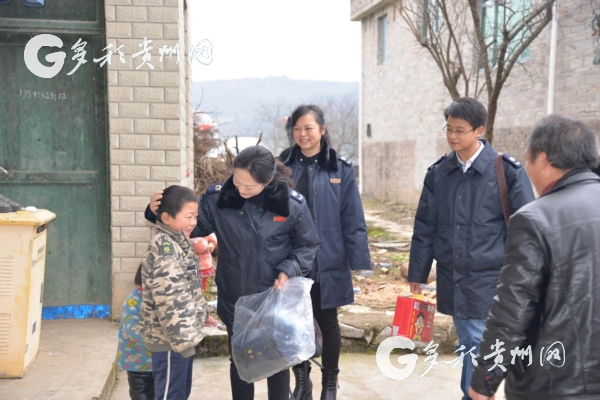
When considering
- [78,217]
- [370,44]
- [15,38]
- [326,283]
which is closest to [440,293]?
[326,283]

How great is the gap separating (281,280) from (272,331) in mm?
249

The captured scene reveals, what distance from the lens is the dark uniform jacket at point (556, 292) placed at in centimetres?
196

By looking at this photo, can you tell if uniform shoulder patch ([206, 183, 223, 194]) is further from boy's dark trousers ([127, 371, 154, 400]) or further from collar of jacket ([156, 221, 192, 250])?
boy's dark trousers ([127, 371, 154, 400])

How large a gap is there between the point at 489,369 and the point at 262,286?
121cm

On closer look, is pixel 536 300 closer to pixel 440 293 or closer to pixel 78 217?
pixel 440 293

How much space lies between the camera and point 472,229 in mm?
3068

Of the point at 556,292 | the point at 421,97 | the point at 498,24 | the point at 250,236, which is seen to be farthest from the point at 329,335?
the point at 421,97

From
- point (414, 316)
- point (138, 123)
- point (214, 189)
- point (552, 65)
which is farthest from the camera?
point (552, 65)

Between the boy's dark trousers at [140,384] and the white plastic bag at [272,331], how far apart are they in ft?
1.66

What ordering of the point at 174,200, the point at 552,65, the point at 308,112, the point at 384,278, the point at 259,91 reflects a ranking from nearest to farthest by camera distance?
the point at 174,200 → the point at 308,112 → the point at 384,278 → the point at 552,65 → the point at 259,91

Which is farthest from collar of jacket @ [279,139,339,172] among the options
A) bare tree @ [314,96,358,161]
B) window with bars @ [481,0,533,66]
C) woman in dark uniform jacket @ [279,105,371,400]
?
bare tree @ [314,96,358,161]

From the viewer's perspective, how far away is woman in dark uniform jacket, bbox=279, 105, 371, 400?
3.51m

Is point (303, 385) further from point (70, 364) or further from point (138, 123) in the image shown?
point (138, 123)

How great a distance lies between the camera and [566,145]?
2102mm
